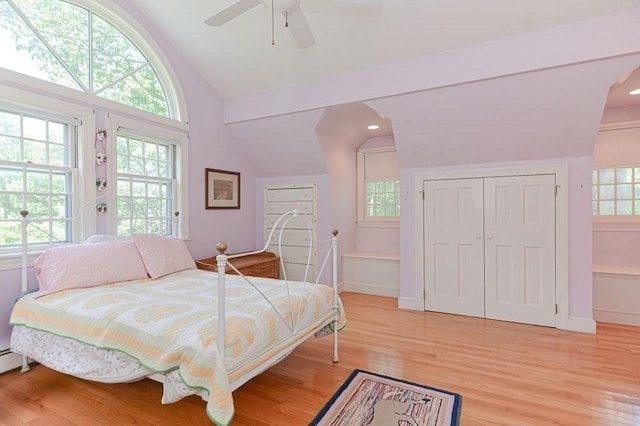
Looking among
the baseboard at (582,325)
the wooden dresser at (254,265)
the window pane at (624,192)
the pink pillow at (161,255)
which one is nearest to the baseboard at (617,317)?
the baseboard at (582,325)

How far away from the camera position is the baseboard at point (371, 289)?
448 cm

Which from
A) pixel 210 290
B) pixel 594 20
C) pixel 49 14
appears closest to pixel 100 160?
pixel 49 14

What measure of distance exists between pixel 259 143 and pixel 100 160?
1.88 meters

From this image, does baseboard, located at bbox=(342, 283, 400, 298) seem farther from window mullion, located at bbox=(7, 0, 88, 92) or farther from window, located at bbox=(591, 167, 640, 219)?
window mullion, located at bbox=(7, 0, 88, 92)

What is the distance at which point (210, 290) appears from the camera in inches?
93.6

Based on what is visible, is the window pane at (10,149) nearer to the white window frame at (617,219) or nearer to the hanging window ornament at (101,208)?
the hanging window ornament at (101,208)

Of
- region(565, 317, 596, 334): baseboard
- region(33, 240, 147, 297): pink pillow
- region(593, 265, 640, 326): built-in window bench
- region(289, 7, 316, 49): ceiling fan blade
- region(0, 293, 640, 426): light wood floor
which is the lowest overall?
region(0, 293, 640, 426): light wood floor

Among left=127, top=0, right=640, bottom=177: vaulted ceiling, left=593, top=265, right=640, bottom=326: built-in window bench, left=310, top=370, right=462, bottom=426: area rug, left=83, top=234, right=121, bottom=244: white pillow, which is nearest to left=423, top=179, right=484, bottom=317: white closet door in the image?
left=127, top=0, right=640, bottom=177: vaulted ceiling

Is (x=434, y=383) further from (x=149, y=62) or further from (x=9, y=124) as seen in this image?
(x=149, y=62)

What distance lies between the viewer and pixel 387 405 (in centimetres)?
197

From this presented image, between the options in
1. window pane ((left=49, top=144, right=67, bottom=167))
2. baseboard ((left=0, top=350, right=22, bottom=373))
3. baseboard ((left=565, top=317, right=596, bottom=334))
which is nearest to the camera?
baseboard ((left=0, top=350, right=22, bottom=373))

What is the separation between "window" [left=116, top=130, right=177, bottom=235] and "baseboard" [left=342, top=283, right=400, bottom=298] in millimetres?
2516

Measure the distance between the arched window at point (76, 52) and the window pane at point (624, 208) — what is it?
209 inches

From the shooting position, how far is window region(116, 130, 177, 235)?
325cm
